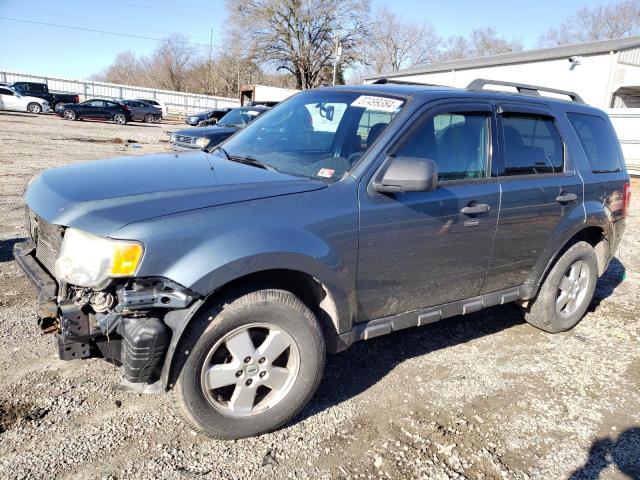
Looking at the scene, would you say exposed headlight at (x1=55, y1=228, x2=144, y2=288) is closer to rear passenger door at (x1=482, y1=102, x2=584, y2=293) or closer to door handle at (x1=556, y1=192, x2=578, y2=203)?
rear passenger door at (x1=482, y1=102, x2=584, y2=293)

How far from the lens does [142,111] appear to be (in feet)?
113

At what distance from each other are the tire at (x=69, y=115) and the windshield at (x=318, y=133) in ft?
97.6

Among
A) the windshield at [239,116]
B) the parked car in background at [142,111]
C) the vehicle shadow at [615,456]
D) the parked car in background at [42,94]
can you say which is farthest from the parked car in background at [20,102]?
the vehicle shadow at [615,456]

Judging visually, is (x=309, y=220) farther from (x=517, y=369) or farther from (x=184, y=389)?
(x=517, y=369)

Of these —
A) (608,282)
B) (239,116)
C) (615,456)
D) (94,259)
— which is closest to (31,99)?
(239,116)

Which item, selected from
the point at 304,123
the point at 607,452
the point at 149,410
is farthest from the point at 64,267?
the point at 607,452

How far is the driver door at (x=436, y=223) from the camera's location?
304 cm

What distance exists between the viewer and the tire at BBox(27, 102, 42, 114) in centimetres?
3122

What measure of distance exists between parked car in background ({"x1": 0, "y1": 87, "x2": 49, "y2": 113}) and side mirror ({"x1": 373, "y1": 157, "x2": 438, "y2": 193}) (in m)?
33.5

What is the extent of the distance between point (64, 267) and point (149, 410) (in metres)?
1.08

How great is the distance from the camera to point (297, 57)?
50031 millimetres

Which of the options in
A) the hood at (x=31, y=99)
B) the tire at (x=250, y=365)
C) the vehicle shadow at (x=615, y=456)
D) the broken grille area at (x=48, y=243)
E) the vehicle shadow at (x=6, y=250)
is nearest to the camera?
the tire at (x=250, y=365)

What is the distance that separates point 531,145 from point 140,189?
2914mm

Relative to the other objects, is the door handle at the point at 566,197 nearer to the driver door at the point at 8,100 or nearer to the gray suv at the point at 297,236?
the gray suv at the point at 297,236
